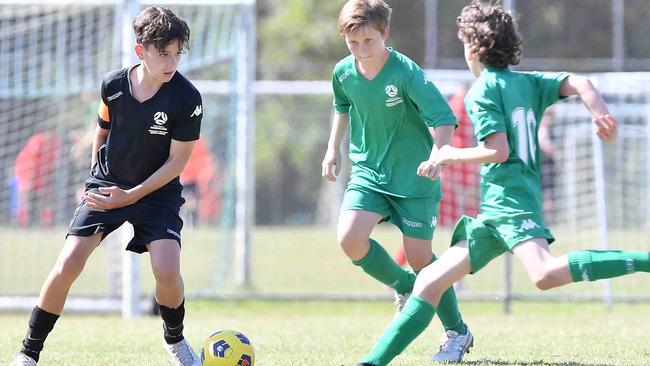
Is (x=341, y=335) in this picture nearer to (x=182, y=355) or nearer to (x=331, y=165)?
(x=331, y=165)

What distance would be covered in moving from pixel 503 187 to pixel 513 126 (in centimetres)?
27

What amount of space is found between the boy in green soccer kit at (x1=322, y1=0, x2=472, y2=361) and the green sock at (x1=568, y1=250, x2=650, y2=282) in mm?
1119

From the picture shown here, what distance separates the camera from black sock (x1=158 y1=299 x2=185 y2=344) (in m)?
5.45

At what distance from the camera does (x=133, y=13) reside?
8.94 metres

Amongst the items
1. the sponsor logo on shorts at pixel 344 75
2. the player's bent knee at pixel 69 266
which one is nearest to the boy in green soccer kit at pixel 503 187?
the sponsor logo on shorts at pixel 344 75

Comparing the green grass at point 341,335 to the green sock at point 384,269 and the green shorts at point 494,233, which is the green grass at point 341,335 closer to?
the green sock at point 384,269

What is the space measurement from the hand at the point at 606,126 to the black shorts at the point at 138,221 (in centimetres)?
199

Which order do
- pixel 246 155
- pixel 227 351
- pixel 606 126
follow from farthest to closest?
pixel 246 155
pixel 227 351
pixel 606 126

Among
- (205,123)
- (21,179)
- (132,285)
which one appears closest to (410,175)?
(132,285)

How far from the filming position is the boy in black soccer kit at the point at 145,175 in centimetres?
529

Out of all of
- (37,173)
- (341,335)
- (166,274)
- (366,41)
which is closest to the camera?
(166,274)

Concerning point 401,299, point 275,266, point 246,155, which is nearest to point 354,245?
point 401,299

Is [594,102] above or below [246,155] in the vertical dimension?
above

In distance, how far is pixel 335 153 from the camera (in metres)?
6.27
